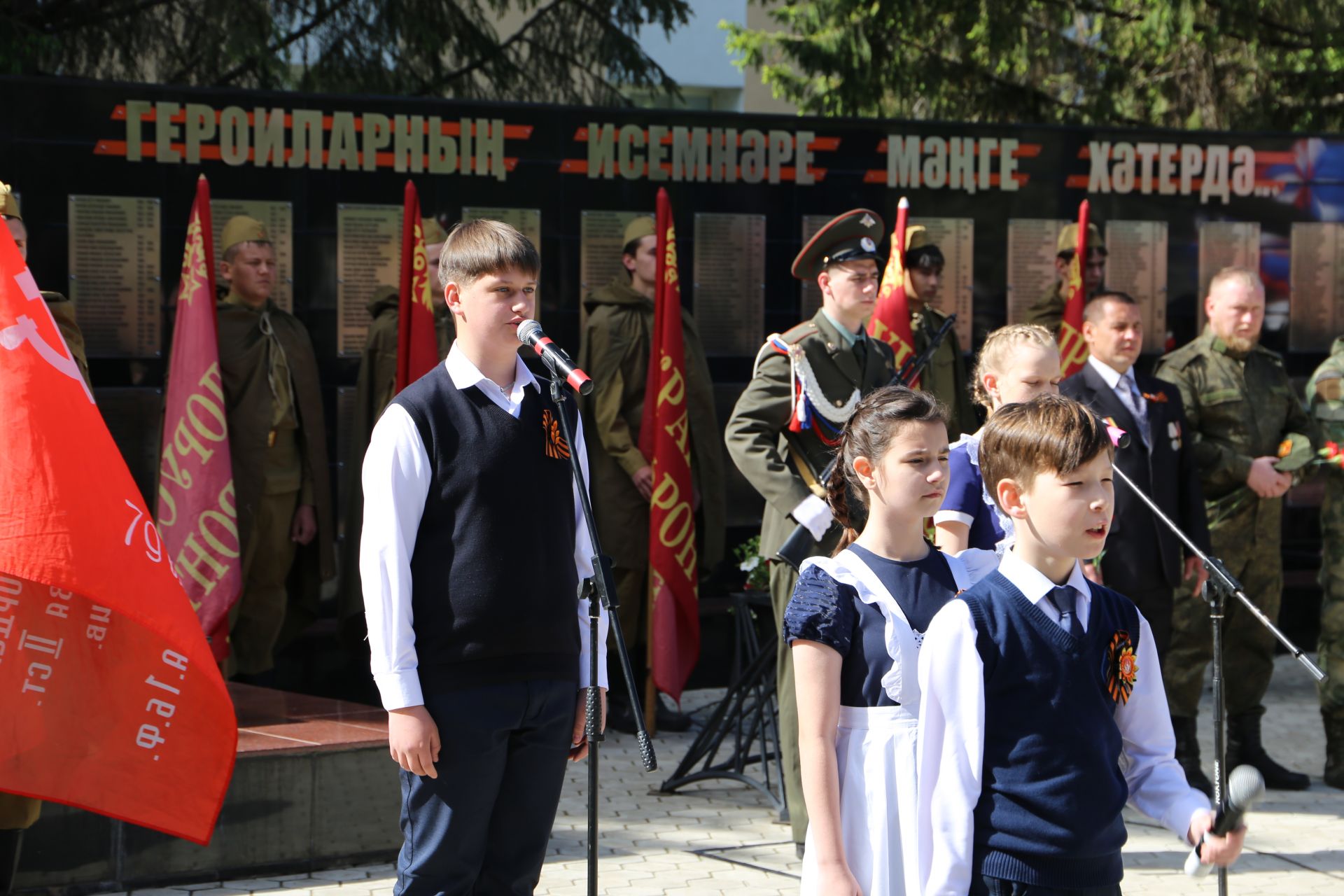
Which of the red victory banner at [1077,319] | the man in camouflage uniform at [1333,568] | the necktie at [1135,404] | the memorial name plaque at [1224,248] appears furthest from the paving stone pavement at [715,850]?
the memorial name plaque at [1224,248]

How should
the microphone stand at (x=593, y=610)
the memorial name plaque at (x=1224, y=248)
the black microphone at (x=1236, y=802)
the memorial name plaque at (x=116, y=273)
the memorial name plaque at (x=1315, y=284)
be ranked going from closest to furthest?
1. the black microphone at (x=1236, y=802)
2. the microphone stand at (x=593, y=610)
3. the memorial name plaque at (x=116, y=273)
4. the memorial name plaque at (x=1224, y=248)
5. the memorial name plaque at (x=1315, y=284)

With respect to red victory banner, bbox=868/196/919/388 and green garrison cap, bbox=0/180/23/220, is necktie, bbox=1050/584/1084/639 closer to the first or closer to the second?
green garrison cap, bbox=0/180/23/220

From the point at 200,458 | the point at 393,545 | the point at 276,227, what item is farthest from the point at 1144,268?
the point at 393,545

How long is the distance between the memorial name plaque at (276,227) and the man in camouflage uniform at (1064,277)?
386 centimetres

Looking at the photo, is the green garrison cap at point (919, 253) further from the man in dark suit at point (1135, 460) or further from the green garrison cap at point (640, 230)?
the man in dark suit at point (1135, 460)

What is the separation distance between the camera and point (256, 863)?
5.19 meters

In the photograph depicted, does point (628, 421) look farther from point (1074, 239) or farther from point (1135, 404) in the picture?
point (1074, 239)

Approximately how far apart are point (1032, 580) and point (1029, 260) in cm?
656

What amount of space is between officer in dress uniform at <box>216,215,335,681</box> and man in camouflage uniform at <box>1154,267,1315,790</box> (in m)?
3.79

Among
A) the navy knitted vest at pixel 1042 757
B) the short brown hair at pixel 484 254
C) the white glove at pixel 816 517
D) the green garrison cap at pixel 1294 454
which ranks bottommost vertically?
the navy knitted vest at pixel 1042 757

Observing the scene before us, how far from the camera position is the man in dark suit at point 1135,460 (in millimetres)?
6148

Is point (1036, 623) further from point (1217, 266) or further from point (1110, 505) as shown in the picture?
point (1217, 266)

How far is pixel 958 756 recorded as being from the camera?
8.98 feet

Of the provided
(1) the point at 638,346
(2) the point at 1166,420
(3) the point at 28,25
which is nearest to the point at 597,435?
(1) the point at 638,346
